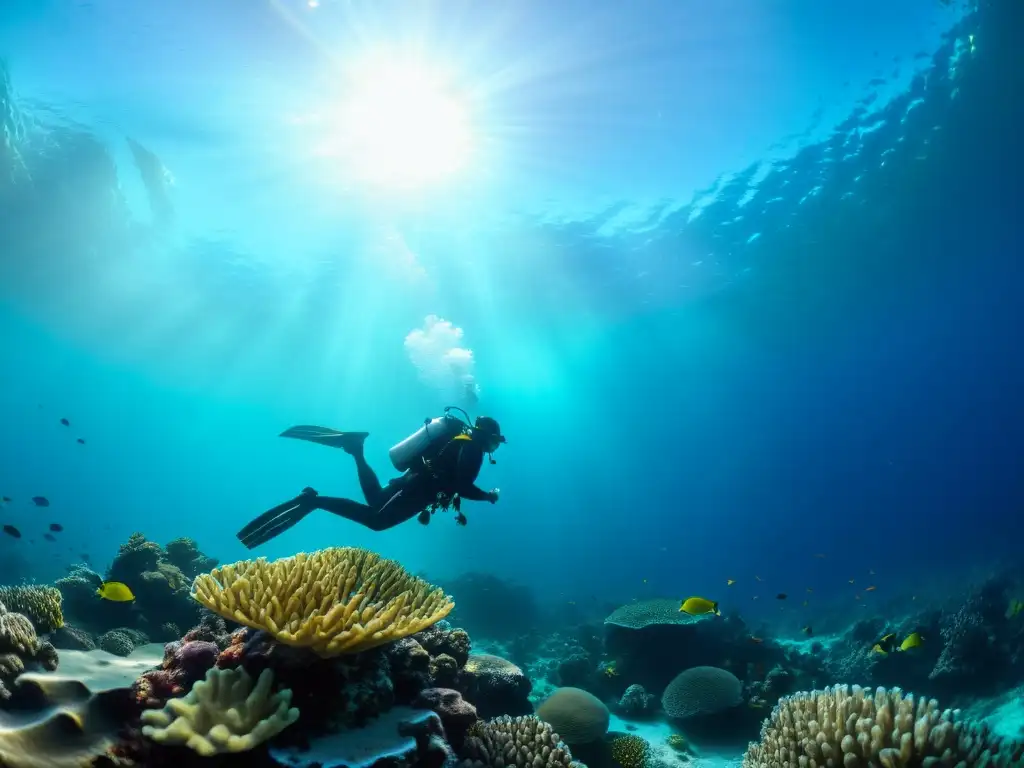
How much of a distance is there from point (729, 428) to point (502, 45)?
253 ft

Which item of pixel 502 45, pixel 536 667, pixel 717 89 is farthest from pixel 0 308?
pixel 717 89

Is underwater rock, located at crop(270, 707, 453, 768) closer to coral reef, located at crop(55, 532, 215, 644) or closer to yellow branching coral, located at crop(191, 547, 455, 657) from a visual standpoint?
yellow branching coral, located at crop(191, 547, 455, 657)

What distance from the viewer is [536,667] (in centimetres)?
1638

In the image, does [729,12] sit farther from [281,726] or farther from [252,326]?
[252,326]

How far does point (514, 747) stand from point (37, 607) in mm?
5703

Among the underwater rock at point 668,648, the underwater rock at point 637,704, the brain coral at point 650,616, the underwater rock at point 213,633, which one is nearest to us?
the underwater rock at point 213,633

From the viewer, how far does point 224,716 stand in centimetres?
281

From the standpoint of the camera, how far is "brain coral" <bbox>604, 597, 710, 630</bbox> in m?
11.8

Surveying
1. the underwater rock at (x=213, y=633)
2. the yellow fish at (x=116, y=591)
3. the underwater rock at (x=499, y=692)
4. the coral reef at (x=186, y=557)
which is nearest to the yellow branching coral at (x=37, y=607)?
the yellow fish at (x=116, y=591)

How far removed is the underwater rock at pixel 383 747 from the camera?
109 inches

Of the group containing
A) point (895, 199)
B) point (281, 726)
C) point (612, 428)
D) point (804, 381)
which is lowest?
point (281, 726)

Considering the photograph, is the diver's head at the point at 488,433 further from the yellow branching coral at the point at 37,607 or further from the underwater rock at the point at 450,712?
the yellow branching coral at the point at 37,607

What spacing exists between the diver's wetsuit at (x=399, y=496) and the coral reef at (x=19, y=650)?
297 cm

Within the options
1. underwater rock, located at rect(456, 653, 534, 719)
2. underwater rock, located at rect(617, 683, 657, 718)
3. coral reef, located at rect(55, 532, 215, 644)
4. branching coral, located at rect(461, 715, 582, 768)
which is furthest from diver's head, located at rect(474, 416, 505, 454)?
underwater rock, located at rect(617, 683, 657, 718)
